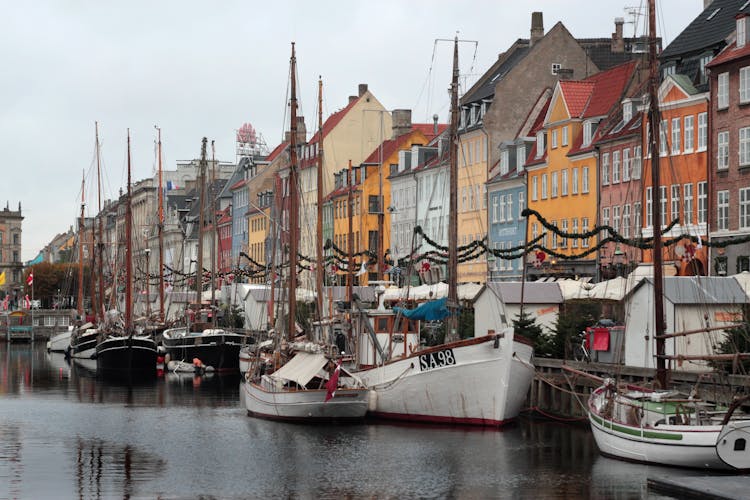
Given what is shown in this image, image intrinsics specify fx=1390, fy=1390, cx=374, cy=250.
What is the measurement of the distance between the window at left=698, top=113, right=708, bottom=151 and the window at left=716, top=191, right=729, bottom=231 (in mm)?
3111

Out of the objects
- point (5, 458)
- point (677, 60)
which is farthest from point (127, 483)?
point (677, 60)

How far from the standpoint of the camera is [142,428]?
5009 cm

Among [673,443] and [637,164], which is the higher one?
[637,164]

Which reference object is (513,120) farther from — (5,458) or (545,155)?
(5,458)

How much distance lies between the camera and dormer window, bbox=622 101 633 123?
251ft

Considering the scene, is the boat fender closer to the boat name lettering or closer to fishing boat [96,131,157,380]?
the boat name lettering

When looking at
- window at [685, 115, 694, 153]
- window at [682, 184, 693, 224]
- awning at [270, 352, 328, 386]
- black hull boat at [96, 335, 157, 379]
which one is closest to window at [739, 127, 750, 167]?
window at [682, 184, 693, 224]

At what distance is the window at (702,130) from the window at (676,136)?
1736 millimetres

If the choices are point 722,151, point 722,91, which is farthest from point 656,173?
point 722,91

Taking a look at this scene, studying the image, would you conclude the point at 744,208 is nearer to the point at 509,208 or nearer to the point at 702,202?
the point at 702,202

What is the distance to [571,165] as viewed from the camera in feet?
270

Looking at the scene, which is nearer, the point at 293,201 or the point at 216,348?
the point at 293,201

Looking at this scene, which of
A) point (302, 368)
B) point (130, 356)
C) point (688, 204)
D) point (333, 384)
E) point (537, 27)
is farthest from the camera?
point (537, 27)

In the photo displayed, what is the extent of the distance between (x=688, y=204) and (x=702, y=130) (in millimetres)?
3608
